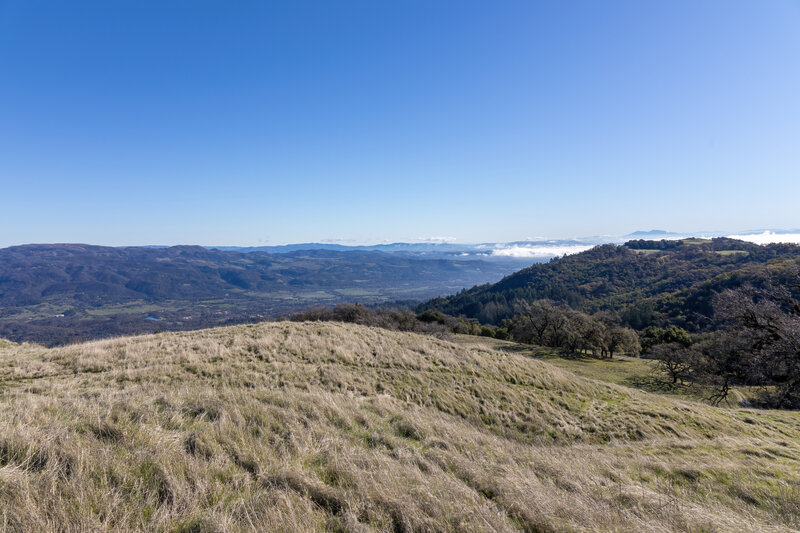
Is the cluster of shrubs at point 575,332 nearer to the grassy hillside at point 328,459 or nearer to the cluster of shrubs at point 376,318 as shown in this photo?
the cluster of shrubs at point 376,318

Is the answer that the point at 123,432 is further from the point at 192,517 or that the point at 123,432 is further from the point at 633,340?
the point at 633,340

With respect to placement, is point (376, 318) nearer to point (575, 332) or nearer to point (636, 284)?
point (575, 332)

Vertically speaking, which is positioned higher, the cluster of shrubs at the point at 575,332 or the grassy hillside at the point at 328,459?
the grassy hillside at the point at 328,459

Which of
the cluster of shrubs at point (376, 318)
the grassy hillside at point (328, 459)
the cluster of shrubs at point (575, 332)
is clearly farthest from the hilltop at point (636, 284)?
the grassy hillside at point (328, 459)

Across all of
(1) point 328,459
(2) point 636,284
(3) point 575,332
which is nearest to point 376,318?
(3) point 575,332

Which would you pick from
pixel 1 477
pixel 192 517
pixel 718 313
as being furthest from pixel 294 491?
pixel 718 313

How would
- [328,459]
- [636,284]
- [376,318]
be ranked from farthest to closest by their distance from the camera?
[636,284] → [376,318] → [328,459]

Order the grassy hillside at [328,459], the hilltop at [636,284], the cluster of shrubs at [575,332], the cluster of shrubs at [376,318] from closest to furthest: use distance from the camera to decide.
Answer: the grassy hillside at [328,459] → the cluster of shrubs at [376,318] → the cluster of shrubs at [575,332] → the hilltop at [636,284]

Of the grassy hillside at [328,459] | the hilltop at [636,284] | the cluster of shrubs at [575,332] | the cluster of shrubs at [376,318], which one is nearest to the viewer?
the grassy hillside at [328,459]
